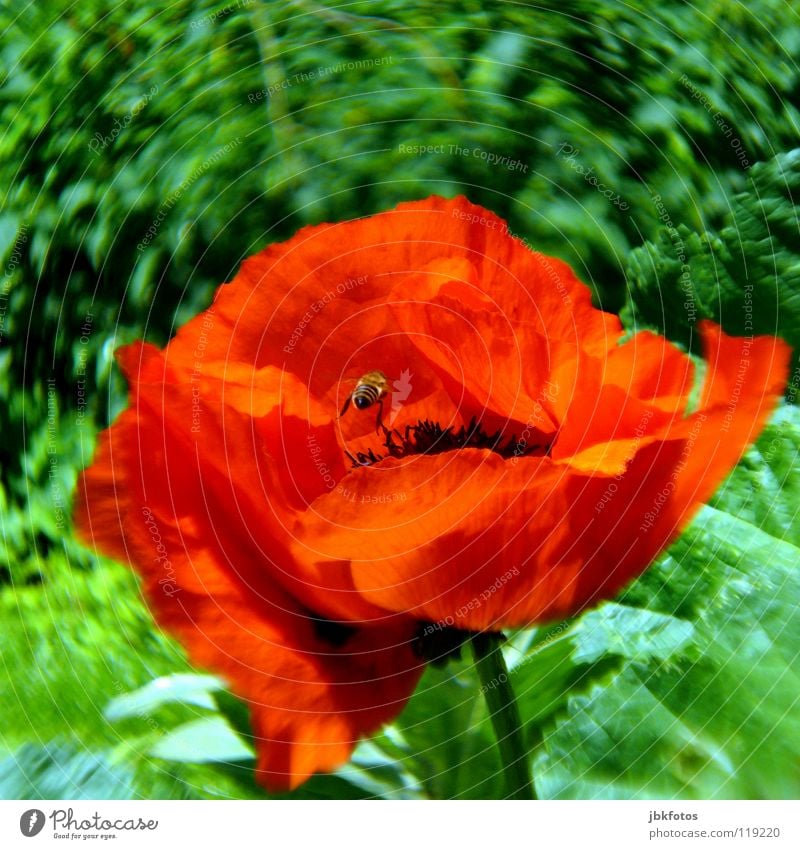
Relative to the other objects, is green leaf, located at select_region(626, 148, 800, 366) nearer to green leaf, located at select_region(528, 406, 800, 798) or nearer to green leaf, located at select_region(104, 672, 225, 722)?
green leaf, located at select_region(528, 406, 800, 798)

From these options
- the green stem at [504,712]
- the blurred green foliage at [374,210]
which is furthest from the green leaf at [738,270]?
the green stem at [504,712]

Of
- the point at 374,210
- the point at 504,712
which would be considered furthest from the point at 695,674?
the point at 374,210

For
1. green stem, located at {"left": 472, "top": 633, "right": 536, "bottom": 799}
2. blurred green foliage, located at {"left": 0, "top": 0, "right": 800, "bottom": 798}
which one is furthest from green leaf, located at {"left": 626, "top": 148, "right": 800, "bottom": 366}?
green stem, located at {"left": 472, "top": 633, "right": 536, "bottom": 799}

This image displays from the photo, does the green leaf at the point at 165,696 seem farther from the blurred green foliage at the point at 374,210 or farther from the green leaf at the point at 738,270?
the green leaf at the point at 738,270

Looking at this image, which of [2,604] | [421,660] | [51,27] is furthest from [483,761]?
[51,27]
